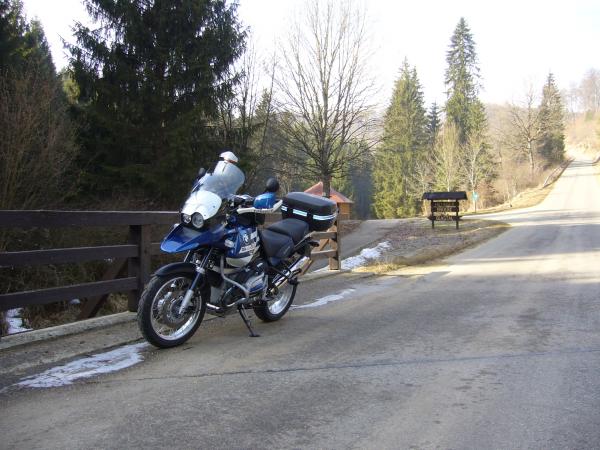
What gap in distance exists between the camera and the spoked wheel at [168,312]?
167 inches

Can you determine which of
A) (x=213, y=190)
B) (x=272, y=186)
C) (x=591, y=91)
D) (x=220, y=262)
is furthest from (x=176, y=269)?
(x=591, y=91)

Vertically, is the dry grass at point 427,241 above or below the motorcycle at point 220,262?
below

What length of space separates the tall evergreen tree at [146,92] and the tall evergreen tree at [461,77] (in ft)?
171

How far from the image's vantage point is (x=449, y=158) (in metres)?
47.2

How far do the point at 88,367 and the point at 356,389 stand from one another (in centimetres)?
211

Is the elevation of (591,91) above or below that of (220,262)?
above

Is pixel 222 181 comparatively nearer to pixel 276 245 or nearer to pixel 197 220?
pixel 197 220

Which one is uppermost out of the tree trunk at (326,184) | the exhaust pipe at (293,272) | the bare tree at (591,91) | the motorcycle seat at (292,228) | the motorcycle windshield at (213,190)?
the bare tree at (591,91)

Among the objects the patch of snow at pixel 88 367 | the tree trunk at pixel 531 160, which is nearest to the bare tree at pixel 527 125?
the tree trunk at pixel 531 160

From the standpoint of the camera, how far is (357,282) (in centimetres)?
848

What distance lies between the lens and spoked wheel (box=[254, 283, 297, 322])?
18.3 ft

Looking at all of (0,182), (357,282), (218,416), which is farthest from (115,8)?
(218,416)

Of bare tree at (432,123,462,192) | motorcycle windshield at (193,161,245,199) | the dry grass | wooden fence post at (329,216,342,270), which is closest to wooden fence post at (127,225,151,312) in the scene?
motorcycle windshield at (193,161,245,199)

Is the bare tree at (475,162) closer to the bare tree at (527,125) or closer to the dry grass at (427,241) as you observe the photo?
the bare tree at (527,125)
